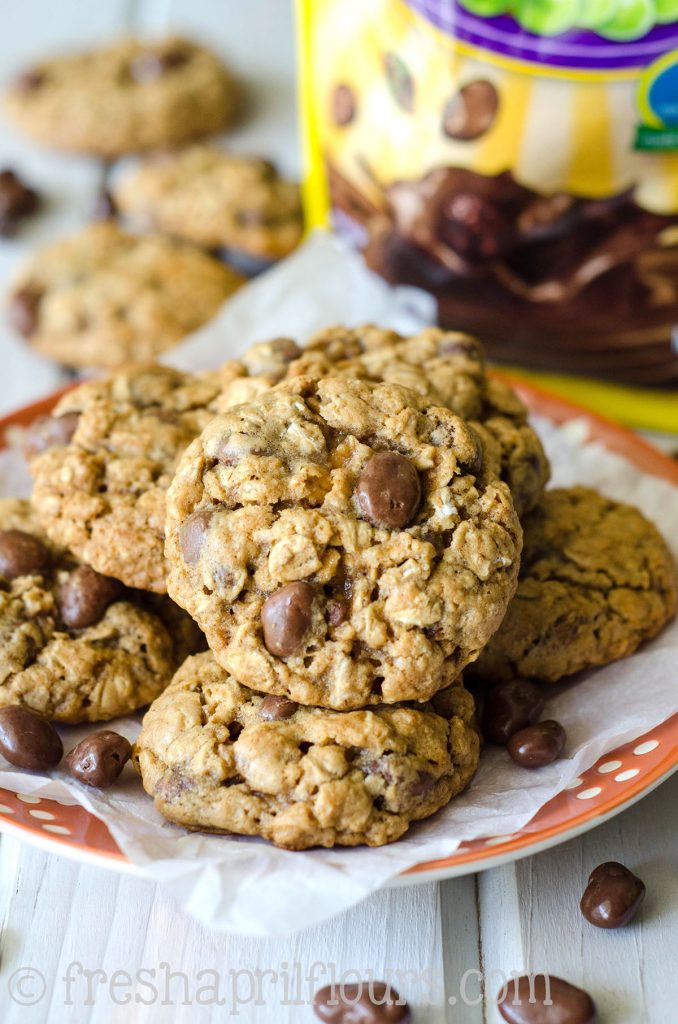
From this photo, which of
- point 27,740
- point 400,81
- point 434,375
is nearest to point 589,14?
point 400,81

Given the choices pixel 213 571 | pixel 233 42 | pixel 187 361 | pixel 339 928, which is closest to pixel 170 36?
pixel 233 42

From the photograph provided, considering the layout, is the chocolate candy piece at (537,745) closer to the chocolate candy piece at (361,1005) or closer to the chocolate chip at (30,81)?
the chocolate candy piece at (361,1005)

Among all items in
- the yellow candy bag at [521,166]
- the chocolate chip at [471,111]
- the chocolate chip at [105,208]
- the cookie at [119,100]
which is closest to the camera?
the yellow candy bag at [521,166]

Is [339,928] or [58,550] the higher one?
[58,550]

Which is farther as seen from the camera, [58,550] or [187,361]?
[187,361]

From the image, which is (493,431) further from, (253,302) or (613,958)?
(253,302)

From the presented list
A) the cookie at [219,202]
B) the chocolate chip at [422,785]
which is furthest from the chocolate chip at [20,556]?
the cookie at [219,202]

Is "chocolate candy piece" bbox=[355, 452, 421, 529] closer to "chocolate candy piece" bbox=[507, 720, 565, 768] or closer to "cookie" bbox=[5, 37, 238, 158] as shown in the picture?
"chocolate candy piece" bbox=[507, 720, 565, 768]
